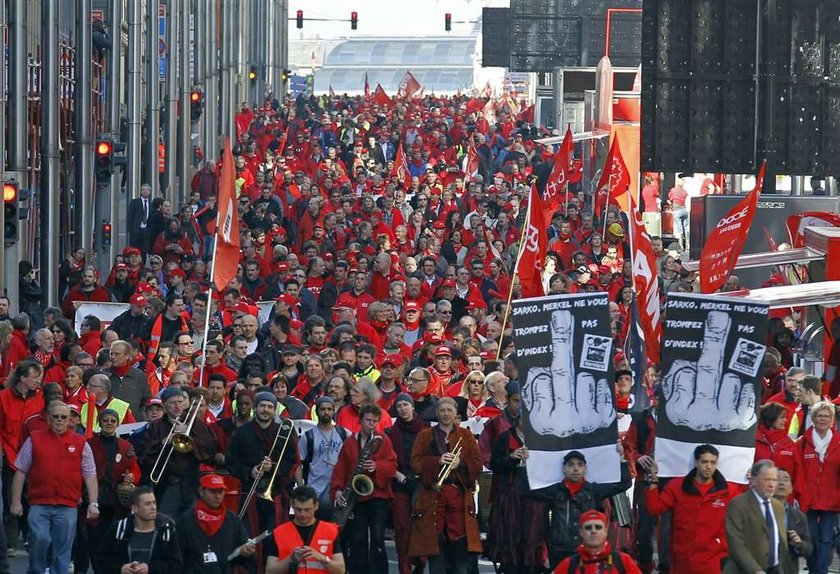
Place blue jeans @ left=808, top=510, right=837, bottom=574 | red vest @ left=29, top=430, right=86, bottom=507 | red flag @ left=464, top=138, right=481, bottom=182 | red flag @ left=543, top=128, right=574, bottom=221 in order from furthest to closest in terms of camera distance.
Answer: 1. red flag @ left=464, top=138, right=481, bottom=182
2. red flag @ left=543, top=128, right=574, bottom=221
3. blue jeans @ left=808, top=510, right=837, bottom=574
4. red vest @ left=29, top=430, right=86, bottom=507

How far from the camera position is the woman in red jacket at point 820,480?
1565 cm

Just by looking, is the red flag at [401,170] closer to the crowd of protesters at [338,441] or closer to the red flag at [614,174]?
the red flag at [614,174]

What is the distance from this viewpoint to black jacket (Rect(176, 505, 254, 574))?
1341cm

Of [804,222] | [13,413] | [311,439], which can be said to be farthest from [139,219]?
[311,439]

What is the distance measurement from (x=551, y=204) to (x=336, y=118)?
30.1 m

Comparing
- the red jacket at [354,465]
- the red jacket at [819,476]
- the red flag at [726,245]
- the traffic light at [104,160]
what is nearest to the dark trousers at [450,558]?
the red jacket at [354,465]

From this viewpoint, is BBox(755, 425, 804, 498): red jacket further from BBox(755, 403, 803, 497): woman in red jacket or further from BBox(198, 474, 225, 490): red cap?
BBox(198, 474, 225, 490): red cap

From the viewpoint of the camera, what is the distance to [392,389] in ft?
57.4

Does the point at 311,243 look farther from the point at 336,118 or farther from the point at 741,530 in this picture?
the point at 336,118

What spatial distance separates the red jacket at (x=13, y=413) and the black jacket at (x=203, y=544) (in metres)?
3.34

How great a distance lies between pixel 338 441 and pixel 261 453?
2.12 ft

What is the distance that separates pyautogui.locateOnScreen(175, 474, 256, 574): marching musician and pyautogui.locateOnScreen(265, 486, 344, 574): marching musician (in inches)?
31.9

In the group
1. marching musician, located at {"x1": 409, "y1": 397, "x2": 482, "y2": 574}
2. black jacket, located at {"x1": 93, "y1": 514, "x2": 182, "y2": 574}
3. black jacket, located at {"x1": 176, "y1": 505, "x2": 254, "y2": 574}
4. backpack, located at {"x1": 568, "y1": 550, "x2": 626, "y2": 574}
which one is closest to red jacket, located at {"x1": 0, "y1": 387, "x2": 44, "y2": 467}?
marching musician, located at {"x1": 409, "y1": 397, "x2": 482, "y2": 574}

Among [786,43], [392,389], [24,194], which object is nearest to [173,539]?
[392,389]
